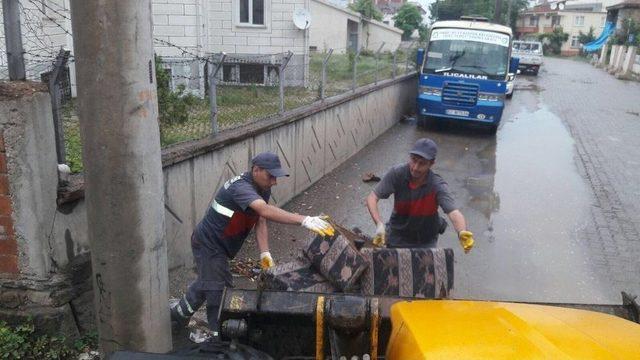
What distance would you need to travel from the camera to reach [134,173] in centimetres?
271

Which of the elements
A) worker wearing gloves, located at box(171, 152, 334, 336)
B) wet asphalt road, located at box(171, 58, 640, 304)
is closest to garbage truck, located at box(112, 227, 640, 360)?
worker wearing gloves, located at box(171, 152, 334, 336)

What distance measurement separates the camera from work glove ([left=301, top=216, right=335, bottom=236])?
3.63m

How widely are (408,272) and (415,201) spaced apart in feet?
3.51

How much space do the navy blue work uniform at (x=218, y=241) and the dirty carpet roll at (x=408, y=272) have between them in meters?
0.96

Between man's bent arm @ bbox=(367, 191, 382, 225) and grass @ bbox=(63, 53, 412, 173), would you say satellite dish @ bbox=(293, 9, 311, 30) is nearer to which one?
grass @ bbox=(63, 53, 412, 173)

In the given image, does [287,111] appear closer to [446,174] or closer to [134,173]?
[446,174]

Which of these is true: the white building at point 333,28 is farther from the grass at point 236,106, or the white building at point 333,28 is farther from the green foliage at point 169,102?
the green foliage at point 169,102

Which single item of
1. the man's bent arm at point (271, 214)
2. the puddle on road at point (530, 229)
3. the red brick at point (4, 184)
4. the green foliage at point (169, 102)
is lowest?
the puddle on road at point (530, 229)

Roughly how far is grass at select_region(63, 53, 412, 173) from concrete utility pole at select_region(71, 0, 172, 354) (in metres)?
0.46

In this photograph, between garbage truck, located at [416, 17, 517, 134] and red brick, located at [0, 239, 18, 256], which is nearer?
red brick, located at [0, 239, 18, 256]

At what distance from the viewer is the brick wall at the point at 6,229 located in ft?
11.2

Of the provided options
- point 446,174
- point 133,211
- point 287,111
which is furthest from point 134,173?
point 446,174

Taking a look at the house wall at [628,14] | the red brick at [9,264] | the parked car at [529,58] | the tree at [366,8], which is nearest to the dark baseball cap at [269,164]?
Answer: the red brick at [9,264]

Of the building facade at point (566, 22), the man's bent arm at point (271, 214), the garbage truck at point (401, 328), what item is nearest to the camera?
the garbage truck at point (401, 328)
